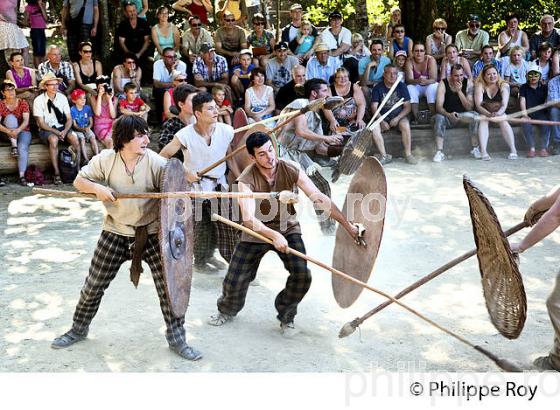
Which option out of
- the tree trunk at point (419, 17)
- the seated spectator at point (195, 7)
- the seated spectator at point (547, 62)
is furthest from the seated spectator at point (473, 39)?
the seated spectator at point (195, 7)

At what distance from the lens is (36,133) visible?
11688 millimetres

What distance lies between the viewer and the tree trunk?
14516mm

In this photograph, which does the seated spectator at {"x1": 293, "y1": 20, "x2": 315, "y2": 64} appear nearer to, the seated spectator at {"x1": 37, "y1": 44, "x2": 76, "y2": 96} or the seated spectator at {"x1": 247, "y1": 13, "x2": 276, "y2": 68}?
the seated spectator at {"x1": 247, "y1": 13, "x2": 276, "y2": 68}

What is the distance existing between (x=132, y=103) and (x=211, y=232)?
14.4 feet

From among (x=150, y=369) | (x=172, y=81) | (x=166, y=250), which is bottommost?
(x=150, y=369)

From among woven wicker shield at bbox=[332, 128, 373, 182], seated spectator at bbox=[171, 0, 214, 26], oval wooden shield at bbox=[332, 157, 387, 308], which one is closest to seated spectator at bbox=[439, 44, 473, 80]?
seated spectator at bbox=[171, 0, 214, 26]

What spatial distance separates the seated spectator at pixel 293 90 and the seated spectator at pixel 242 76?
2.22ft

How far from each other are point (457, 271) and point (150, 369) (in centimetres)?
319

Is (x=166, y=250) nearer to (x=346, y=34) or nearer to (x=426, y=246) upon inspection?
(x=426, y=246)

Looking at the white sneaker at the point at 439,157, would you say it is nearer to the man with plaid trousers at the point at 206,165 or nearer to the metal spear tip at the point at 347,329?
the man with plaid trousers at the point at 206,165

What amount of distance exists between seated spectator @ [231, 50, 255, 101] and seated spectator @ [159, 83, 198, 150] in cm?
440

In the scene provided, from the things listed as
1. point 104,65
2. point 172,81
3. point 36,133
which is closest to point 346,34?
point 172,81

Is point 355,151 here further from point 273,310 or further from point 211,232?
point 273,310

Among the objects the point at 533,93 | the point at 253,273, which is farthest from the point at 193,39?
the point at 253,273
